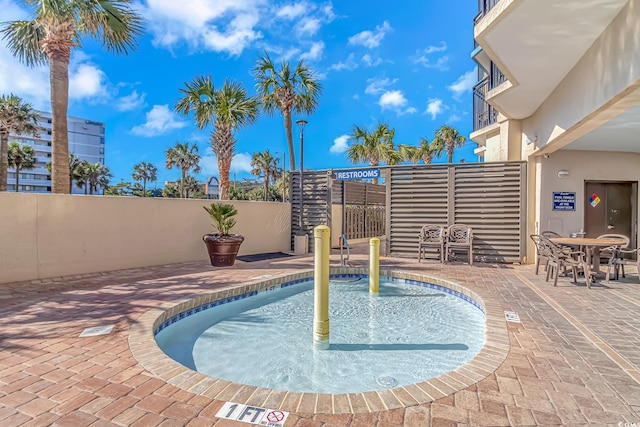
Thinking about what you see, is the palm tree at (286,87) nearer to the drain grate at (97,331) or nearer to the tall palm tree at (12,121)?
the drain grate at (97,331)

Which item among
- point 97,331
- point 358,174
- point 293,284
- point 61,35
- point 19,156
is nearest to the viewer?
point 97,331

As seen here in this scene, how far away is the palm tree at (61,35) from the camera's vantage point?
26.4 feet

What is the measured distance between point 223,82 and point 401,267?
9407mm

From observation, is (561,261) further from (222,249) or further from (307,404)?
(222,249)

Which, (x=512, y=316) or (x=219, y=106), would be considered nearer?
(x=512, y=316)

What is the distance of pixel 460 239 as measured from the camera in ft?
29.0

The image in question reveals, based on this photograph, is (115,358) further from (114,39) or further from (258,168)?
(258,168)

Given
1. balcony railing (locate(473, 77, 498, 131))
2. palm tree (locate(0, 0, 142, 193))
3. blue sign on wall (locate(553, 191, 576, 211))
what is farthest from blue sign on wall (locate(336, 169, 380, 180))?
palm tree (locate(0, 0, 142, 193))

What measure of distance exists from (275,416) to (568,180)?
29.4 ft

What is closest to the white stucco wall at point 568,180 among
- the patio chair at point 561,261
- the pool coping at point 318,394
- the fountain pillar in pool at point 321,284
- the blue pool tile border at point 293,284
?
the patio chair at point 561,261

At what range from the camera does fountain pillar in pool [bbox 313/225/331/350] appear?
3.75 m

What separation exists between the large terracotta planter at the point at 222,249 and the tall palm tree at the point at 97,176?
128 feet

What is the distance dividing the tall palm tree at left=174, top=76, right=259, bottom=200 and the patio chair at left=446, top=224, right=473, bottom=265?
8.34m

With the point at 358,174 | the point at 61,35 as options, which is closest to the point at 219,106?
the point at 61,35
